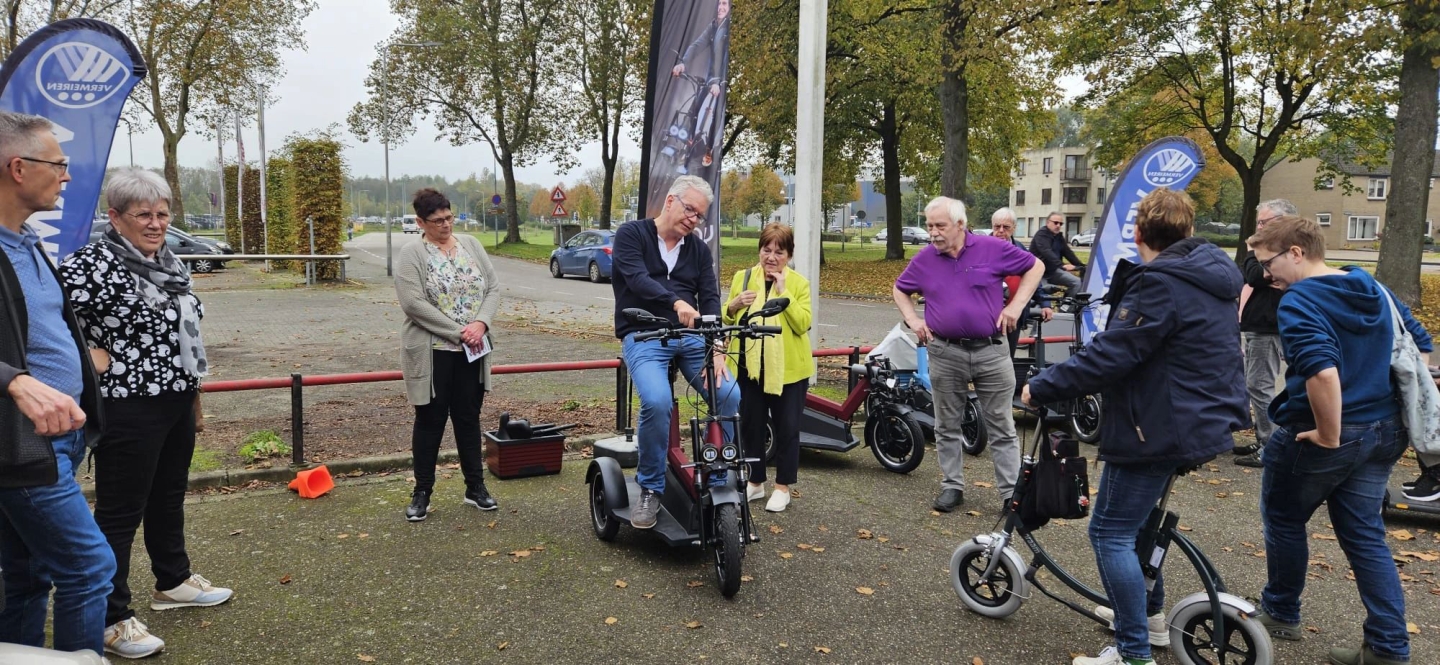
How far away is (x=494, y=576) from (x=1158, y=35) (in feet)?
94.1

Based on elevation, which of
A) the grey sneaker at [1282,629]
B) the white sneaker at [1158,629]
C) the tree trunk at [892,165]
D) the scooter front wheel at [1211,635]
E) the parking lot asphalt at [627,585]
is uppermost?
the tree trunk at [892,165]

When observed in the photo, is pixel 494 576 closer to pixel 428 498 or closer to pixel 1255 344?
pixel 428 498

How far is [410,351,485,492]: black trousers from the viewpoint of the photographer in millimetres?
5156

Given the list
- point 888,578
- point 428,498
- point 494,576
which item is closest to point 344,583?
point 494,576

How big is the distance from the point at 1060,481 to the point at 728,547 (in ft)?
4.80

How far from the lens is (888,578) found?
4.49 metres

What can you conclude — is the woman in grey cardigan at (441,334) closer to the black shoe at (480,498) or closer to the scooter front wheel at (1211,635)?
the black shoe at (480,498)

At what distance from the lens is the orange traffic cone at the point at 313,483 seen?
558 centimetres

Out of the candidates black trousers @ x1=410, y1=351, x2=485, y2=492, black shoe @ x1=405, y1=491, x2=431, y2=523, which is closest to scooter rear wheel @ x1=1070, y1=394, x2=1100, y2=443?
black trousers @ x1=410, y1=351, x2=485, y2=492

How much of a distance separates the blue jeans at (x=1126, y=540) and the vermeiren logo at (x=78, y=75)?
5758 millimetres

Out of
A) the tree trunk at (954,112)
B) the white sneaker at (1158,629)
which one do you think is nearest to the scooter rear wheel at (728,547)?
Result: the white sneaker at (1158,629)

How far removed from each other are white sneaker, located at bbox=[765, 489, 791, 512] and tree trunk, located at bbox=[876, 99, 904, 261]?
89.6 feet

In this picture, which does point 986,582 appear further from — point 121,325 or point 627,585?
point 121,325

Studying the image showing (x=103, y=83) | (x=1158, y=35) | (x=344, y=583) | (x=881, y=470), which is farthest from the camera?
(x=1158, y=35)
